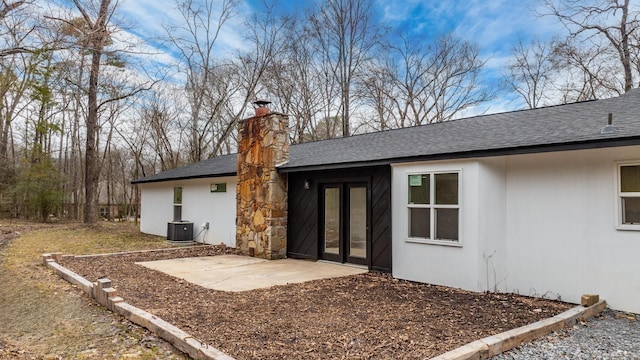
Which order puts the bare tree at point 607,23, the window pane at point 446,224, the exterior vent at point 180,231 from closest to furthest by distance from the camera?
the window pane at point 446,224 → the exterior vent at point 180,231 → the bare tree at point 607,23

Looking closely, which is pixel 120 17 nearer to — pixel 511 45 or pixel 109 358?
pixel 109 358

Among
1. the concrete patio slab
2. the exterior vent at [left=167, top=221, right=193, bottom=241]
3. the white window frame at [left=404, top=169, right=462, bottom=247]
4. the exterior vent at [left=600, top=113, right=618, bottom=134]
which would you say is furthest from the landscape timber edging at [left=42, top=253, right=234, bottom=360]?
the exterior vent at [left=167, top=221, right=193, bottom=241]

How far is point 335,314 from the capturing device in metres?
4.65

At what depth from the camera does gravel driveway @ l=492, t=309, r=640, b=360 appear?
138 inches

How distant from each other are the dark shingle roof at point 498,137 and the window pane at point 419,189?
1.12ft

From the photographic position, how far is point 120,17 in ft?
23.0

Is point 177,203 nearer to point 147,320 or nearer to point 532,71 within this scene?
point 147,320

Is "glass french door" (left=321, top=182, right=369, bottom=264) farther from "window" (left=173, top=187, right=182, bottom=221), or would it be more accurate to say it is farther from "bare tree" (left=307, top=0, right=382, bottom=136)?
"bare tree" (left=307, top=0, right=382, bottom=136)

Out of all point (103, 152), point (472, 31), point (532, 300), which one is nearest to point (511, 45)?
point (472, 31)

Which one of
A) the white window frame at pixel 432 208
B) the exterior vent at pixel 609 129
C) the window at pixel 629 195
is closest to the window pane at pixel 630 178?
the window at pixel 629 195

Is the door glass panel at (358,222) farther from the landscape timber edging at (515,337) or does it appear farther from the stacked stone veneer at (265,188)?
the landscape timber edging at (515,337)

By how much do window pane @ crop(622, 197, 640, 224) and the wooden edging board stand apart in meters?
1.04

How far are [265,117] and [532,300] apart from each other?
20.5 ft

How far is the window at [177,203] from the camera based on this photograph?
522 inches
